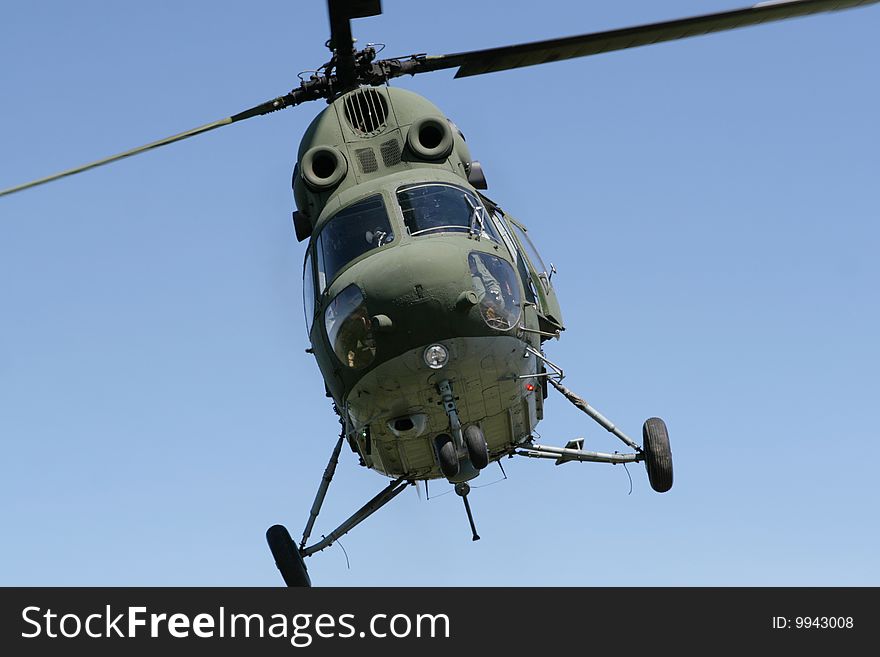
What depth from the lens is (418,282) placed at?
19422mm

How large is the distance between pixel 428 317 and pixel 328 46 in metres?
6.32

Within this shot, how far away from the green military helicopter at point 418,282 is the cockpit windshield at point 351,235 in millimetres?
21

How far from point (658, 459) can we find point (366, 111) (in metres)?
6.45

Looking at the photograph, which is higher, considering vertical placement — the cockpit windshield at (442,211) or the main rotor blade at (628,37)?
the main rotor blade at (628,37)

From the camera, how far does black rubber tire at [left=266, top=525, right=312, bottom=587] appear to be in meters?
22.3

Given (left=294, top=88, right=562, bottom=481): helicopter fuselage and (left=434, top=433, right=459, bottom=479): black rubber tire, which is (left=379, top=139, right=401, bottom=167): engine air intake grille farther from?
(left=434, top=433, right=459, bottom=479): black rubber tire

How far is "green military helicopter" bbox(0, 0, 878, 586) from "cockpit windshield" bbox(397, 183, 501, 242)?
2 centimetres

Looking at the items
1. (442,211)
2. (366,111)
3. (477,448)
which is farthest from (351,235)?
(477,448)

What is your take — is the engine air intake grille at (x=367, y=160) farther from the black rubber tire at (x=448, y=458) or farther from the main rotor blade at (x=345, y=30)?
the black rubber tire at (x=448, y=458)

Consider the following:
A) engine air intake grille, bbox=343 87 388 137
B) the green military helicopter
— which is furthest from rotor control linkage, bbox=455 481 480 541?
engine air intake grille, bbox=343 87 388 137

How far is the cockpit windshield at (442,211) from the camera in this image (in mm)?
20672

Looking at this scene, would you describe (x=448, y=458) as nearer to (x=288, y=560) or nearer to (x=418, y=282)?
(x=418, y=282)

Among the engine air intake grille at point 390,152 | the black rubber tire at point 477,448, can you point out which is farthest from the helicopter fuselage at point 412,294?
the black rubber tire at point 477,448
